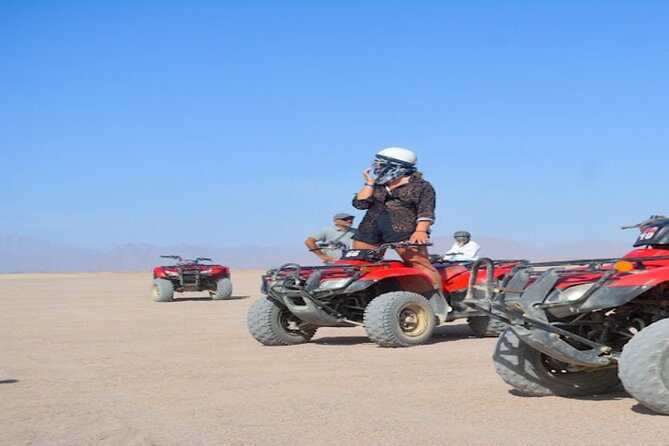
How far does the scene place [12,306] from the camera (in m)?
21.6

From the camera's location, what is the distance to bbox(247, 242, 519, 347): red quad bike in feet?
35.0

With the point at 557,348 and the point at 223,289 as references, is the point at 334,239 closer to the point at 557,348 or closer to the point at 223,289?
the point at 557,348

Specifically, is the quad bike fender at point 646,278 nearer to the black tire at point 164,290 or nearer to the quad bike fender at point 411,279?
the quad bike fender at point 411,279

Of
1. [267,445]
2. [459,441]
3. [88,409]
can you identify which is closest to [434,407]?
[459,441]

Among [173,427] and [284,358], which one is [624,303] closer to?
[173,427]

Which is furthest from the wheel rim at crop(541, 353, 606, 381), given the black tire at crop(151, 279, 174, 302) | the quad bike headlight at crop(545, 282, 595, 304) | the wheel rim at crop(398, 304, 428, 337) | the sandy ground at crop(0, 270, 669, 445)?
the black tire at crop(151, 279, 174, 302)

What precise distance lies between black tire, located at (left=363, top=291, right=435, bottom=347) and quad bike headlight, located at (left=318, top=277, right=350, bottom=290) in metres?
0.39

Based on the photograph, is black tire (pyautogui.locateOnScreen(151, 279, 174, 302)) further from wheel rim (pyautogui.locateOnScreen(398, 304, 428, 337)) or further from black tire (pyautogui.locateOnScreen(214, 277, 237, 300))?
wheel rim (pyautogui.locateOnScreen(398, 304, 428, 337))

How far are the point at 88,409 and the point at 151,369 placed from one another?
229cm

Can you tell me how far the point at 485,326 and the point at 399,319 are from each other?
1.68m

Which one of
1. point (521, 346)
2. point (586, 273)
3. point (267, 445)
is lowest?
point (267, 445)

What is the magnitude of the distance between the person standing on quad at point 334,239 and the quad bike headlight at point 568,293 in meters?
6.74

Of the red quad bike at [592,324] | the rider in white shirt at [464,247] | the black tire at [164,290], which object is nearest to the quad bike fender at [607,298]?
the red quad bike at [592,324]

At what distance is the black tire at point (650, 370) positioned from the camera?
571cm
